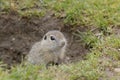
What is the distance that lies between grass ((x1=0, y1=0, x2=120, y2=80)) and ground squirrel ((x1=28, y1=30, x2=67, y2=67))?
475 mm

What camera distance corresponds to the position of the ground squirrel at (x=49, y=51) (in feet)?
20.2

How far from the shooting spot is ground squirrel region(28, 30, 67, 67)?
20.2ft

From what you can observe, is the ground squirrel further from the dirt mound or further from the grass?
the dirt mound

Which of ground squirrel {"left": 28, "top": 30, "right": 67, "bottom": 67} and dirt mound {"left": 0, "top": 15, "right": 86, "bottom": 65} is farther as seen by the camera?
dirt mound {"left": 0, "top": 15, "right": 86, "bottom": 65}

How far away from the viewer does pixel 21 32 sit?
7168 millimetres

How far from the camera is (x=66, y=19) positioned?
691cm

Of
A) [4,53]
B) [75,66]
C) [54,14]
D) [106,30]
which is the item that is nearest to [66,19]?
[54,14]

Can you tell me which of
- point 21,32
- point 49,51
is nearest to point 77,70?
point 49,51

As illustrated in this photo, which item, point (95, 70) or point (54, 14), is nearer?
point (95, 70)

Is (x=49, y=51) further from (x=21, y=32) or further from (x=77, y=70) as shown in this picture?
(x=77, y=70)

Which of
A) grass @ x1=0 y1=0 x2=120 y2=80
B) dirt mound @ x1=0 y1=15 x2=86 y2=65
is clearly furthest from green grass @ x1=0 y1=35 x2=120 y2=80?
dirt mound @ x1=0 y1=15 x2=86 y2=65

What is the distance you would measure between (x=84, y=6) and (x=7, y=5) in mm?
1376

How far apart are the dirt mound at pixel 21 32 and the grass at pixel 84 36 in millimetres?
114

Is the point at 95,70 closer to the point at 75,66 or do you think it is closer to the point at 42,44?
the point at 75,66
